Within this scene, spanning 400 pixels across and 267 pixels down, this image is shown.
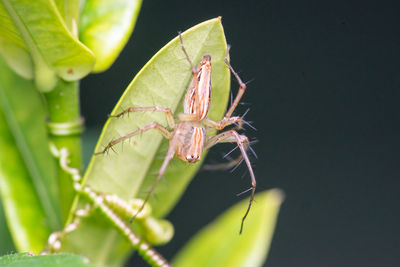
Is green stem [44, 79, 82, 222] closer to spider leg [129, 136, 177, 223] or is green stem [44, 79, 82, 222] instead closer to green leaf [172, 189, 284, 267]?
spider leg [129, 136, 177, 223]

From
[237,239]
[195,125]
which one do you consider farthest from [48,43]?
[237,239]

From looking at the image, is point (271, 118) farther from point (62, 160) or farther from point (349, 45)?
point (62, 160)

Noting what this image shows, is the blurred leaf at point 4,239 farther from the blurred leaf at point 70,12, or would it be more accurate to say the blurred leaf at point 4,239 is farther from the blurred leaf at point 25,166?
the blurred leaf at point 70,12

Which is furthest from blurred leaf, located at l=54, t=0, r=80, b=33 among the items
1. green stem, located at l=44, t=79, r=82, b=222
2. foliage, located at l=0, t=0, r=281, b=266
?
green stem, located at l=44, t=79, r=82, b=222

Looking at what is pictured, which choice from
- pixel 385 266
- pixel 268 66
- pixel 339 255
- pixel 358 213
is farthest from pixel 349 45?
pixel 385 266

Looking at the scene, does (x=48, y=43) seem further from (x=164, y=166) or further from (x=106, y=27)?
(x=164, y=166)

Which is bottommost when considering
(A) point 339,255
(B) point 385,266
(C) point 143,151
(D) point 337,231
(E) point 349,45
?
(B) point 385,266
